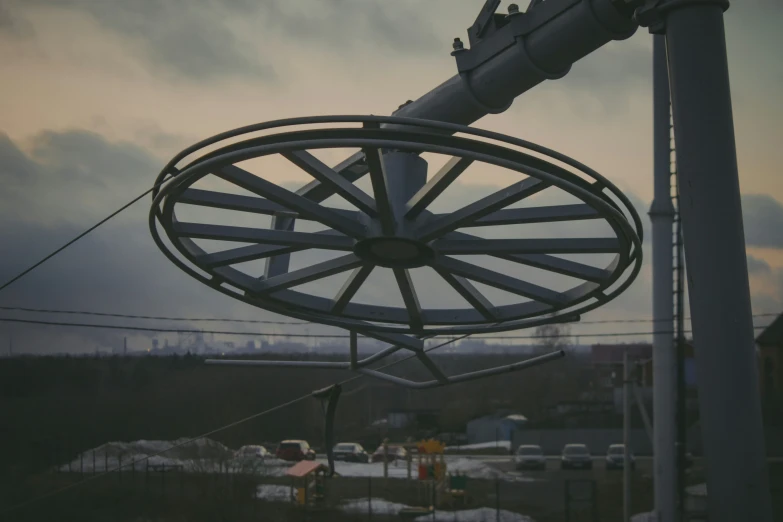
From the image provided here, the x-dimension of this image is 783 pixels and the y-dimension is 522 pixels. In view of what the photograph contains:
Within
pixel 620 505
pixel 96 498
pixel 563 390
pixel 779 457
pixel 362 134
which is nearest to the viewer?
pixel 362 134

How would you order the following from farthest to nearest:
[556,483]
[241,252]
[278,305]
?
1. [556,483]
2. [278,305]
3. [241,252]

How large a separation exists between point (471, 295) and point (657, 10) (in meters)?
3.79

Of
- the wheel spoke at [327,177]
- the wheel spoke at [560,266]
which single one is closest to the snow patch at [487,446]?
the wheel spoke at [560,266]

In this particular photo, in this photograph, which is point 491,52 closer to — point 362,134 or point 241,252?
point 362,134

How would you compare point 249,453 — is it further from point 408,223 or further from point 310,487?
point 408,223

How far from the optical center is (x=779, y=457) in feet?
131

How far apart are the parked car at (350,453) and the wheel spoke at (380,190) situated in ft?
93.5

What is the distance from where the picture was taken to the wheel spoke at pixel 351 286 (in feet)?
31.7

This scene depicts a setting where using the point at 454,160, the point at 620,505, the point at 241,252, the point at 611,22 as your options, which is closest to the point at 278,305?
the point at 241,252

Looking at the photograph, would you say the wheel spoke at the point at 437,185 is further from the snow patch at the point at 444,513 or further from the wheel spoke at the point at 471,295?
the snow patch at the point at 444,513

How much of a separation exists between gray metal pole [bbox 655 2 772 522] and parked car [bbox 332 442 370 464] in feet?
96.5

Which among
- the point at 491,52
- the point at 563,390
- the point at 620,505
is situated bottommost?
the point at 620,505

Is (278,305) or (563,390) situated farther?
(563,390)

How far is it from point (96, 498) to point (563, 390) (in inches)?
1375
